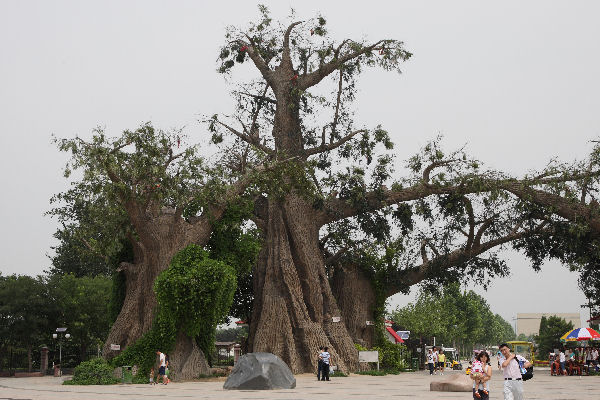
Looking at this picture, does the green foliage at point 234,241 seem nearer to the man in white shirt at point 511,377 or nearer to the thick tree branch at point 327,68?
the thick tree branch at point 327,68

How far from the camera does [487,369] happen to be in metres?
11.5

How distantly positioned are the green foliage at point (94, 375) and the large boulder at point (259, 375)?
594 cm

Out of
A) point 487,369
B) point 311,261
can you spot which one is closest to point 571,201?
point 311,261

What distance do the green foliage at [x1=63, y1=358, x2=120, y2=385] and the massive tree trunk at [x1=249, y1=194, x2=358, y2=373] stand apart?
25.9ft

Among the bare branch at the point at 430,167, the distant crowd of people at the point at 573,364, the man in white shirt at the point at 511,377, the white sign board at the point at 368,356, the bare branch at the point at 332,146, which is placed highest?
the bare branch at the point at 332,146

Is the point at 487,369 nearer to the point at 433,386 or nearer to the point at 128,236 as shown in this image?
the point at 433,386

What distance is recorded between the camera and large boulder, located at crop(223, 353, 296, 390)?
19.6 meters

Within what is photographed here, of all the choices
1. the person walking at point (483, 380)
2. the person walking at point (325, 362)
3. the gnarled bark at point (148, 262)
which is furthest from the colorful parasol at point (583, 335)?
the person walking at point (483, 380)

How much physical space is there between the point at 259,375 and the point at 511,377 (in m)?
9.85

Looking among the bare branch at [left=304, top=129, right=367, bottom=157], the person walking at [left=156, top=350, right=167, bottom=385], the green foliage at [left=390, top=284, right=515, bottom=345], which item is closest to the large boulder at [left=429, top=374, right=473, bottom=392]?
the person walking at [left=156, top=350, right=167, bottom=385]

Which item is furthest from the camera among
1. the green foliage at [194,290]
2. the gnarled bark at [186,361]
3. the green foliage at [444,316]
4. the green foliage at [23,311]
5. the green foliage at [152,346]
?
the green foliage at [444,316]

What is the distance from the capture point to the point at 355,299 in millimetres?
35219

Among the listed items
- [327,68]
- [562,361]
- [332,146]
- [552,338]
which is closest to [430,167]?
[332,146]

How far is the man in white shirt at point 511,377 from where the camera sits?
1109 cm
